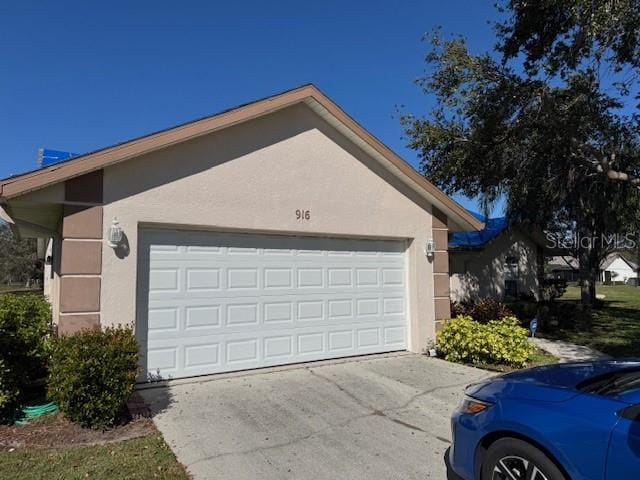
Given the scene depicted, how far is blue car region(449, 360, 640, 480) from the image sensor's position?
9.27 ft

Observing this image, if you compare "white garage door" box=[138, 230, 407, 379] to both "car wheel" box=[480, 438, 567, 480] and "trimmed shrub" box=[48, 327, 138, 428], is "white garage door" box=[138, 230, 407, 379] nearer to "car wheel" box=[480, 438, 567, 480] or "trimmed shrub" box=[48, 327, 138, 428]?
"trimmed shrub" box=[48, 327, 138, 428]

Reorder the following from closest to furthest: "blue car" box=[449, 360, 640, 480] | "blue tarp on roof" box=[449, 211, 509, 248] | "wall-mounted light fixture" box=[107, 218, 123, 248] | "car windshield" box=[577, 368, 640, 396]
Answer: "blue car" box=[449, 360, 640, 480] → "car windshield" box=[577, 368, 640, 396] → "wall-mounted light fixture" box=[107, 218, 123, 248] → "blue tarp on roof" box=[449, 211, 509, 248]

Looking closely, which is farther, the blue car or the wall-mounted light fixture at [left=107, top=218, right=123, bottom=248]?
the wall-mounted light fixture at [left=107, top=218, right=123, bottom=248]

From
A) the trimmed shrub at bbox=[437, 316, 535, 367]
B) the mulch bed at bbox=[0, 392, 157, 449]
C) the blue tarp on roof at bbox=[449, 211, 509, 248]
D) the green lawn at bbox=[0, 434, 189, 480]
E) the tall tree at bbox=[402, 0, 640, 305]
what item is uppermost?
the tall tree at bbox=[402, 0, 640, 305]

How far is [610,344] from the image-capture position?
12.5 m

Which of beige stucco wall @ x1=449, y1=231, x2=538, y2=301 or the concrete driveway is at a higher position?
beige stucco wall @ x1=449, y1=231, x2=538, y2=301

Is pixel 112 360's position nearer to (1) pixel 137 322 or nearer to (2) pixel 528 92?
(1) pixel 137 322

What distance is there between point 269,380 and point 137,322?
2206 millimetres

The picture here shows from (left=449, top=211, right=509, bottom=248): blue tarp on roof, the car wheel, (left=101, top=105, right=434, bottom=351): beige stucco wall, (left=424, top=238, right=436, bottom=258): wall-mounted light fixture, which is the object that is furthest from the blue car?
(left=449, top=211, right=509, bottom=248): blue tarp on roof

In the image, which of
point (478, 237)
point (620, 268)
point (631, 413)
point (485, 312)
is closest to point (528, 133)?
point (485, 312)

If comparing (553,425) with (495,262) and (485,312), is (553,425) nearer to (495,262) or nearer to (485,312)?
(485,312)

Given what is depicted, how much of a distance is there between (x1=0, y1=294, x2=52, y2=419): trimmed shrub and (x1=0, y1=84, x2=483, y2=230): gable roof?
167 centimetres

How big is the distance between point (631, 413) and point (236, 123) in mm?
6742

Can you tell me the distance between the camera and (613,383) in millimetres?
3396
